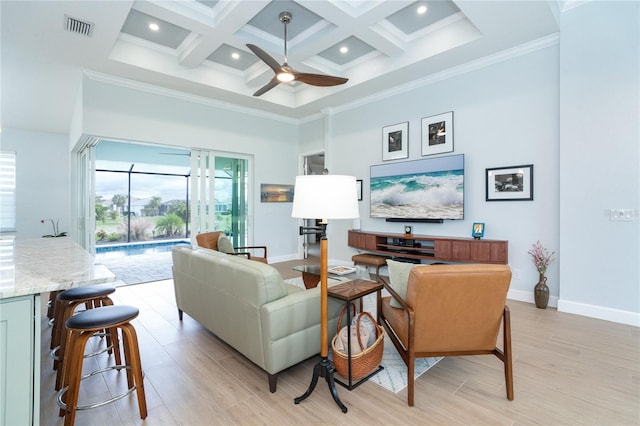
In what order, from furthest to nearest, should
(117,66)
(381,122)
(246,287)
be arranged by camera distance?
1. (381,122)
2. (117,66)
3. (246,287)

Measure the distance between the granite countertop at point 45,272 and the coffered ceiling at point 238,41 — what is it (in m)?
2.52

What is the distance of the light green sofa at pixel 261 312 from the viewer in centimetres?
207

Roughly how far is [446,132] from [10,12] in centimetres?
534

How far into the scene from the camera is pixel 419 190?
16.1 ft

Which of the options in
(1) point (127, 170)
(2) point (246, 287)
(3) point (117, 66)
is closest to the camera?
(2) point (246, 287)

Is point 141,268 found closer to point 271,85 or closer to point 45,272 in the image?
point 271,85

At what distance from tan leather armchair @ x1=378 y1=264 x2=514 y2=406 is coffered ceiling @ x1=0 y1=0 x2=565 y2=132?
2934 millimetres

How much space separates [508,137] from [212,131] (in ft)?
16.1

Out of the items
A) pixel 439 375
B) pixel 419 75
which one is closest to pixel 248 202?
pixel 419 75

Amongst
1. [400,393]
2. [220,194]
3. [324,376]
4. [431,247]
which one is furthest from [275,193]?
[400,393]

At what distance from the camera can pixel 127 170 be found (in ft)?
31.1

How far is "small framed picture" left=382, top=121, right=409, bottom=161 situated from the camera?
17.0ft

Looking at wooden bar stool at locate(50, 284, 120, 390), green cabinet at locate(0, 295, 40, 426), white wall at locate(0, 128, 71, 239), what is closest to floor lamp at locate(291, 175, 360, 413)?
green cabinet at locate(0, 295, 40, 426)

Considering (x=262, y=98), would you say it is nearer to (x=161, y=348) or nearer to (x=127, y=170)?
(x=161, y=348)
